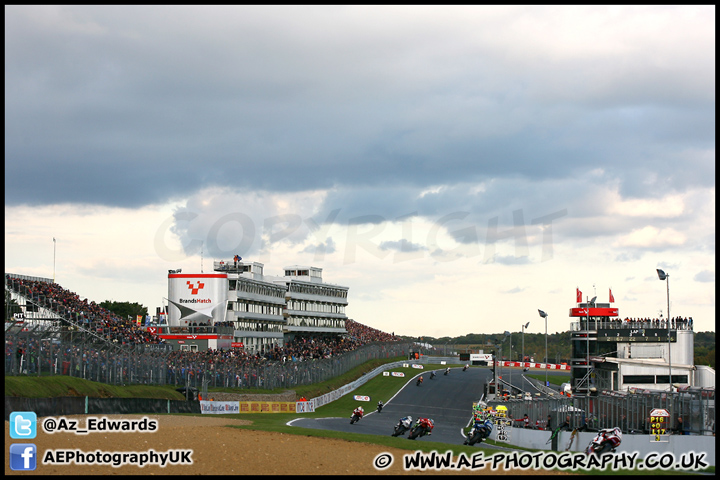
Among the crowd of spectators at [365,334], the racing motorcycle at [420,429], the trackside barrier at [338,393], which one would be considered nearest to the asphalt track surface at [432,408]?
the racing motorcycle at [420,429]

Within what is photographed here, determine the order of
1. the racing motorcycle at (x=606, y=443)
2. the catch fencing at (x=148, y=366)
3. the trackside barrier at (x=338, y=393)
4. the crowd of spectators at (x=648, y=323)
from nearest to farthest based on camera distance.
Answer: the racing motorcycle at (x=606, y=443) < the catch fencing at (x=148, y=366) < the trackside barrier at (x=338, y=393) < the crowd of spectators at (x=648, y=323)

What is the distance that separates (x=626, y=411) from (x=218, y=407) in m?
26.9

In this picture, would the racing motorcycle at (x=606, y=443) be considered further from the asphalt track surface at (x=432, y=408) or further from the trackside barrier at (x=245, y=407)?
the trackside barrier at (x=245, y=407)

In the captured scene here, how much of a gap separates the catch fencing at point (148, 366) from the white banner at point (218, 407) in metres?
1.93

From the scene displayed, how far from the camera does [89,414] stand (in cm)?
3566

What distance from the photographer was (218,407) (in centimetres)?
5181

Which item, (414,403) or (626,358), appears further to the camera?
(626,358)

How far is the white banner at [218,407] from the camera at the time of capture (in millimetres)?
50425

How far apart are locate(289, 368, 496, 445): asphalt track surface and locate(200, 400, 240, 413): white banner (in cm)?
577

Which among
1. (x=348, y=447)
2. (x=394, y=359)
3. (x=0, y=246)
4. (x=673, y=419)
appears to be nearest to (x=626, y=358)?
(x=394, y=359)

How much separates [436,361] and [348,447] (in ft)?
346

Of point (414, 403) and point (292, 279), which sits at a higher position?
point (292, 279)

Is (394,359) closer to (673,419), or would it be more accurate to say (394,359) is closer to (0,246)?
(673,419)

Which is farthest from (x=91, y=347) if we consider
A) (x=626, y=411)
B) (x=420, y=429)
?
(x=626, y=411)
